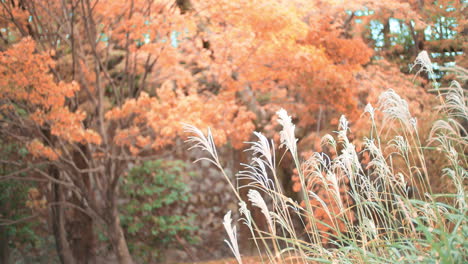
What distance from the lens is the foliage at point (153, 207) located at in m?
9.37

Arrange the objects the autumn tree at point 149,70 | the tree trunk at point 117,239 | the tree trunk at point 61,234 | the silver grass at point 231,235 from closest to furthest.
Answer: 1. the silver grass at point 231,235
2. the autumn tree at point 149,70
3. the tree trunk at point 117,239
4. the tree trunk at point 61,234

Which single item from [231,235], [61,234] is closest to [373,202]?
[231,235]

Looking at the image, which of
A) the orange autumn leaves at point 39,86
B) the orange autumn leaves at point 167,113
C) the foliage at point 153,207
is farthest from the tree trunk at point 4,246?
the orange autumn leaves at point 39,86

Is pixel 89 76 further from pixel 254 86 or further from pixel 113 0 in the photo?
pixel 254 86

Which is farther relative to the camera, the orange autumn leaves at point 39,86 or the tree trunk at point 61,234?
the tree trunk at point 61,234

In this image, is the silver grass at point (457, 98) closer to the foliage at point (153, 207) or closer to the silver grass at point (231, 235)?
the silver grass at point (231, 235)

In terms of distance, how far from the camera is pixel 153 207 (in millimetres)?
9414

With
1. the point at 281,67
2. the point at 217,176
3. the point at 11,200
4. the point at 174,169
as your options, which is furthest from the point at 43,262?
the point at 281,67

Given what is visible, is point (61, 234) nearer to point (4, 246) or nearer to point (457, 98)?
point (4, 246)

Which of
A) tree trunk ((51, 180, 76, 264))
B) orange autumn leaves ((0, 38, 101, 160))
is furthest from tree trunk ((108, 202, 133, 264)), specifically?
orange autumn leaves ((0, 38, 101, 160))

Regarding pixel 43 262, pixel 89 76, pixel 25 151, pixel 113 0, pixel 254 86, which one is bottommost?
pixel 43 262

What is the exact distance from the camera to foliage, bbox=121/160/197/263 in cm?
937

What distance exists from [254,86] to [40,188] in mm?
4550

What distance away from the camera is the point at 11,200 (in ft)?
29.1
